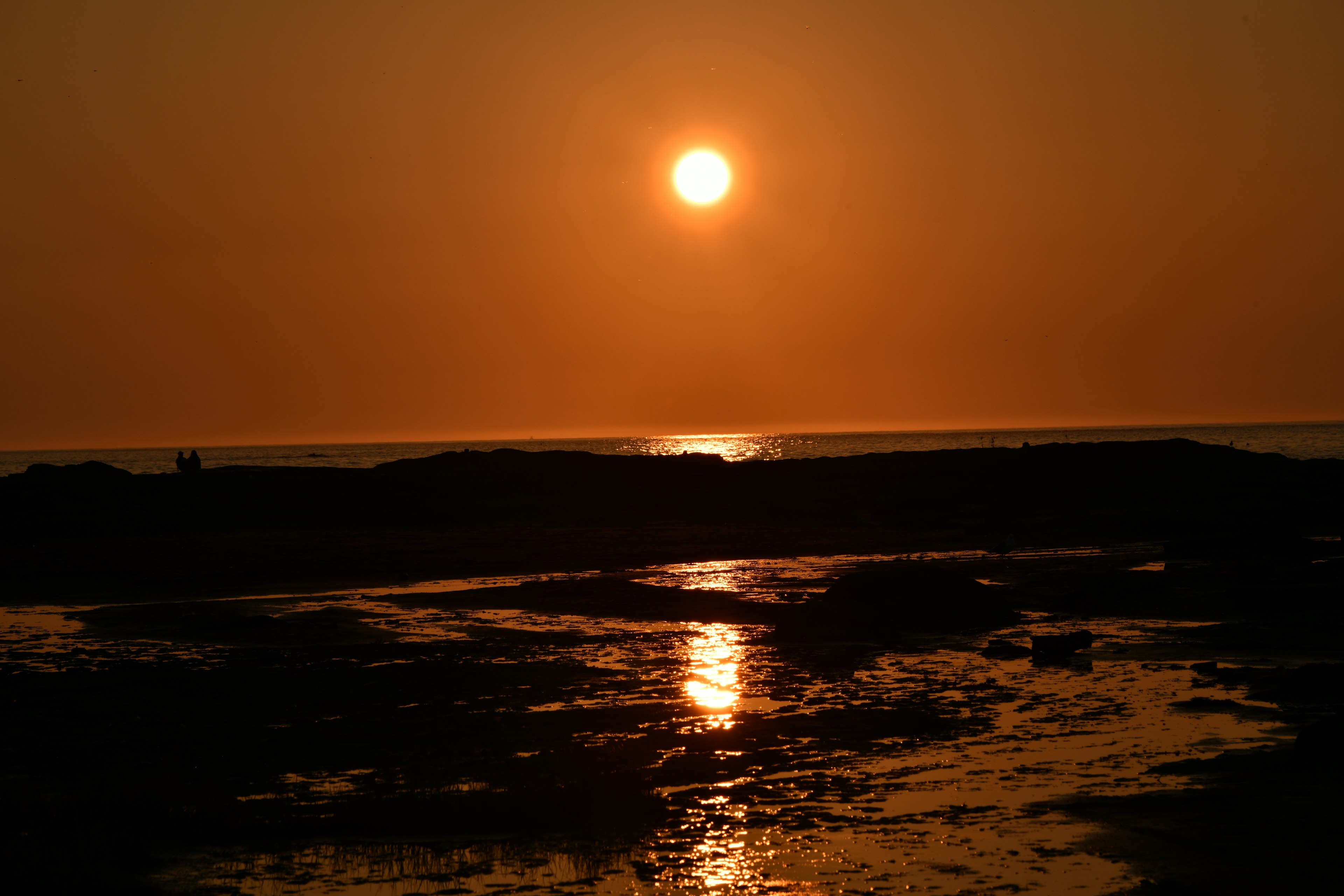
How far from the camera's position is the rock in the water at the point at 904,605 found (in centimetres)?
2248

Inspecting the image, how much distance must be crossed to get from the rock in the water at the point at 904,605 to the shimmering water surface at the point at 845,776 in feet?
3.62

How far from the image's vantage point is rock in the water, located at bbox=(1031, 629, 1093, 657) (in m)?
19.0

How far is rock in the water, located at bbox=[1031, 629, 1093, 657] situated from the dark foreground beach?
0.05 meters

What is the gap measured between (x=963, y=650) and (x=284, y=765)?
11504 mm

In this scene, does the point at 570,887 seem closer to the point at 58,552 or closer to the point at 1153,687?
the point at 1153,687

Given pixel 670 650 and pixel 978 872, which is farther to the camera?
pixel 670 650

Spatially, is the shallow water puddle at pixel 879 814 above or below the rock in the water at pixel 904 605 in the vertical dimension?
below

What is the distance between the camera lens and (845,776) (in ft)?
39.8

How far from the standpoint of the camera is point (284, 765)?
13.1 metres

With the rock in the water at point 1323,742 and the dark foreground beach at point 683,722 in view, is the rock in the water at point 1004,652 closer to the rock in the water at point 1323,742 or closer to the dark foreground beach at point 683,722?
the dark foreground beach at point 683,722

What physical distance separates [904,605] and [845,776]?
11.4 m

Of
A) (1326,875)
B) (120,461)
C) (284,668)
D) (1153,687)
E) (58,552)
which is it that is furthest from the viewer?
(120,461)

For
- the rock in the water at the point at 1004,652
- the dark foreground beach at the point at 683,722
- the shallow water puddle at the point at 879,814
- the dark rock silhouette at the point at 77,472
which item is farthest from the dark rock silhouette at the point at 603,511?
the shallow water puddle at the point at 879,814

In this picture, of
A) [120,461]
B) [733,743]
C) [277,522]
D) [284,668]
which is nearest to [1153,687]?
[733,743]
